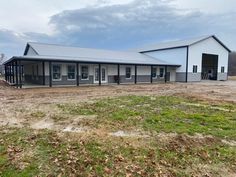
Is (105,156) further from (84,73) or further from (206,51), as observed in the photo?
(206,51)

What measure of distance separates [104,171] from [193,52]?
99.2 ft

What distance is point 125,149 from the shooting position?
4871mm

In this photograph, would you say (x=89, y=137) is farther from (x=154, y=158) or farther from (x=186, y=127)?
(x=186, y=127)

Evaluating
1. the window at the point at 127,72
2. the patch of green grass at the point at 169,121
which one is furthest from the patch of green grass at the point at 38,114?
the window at the point at 127,72

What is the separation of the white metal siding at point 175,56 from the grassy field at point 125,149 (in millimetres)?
25103

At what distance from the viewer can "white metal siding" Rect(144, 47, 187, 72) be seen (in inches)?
1238

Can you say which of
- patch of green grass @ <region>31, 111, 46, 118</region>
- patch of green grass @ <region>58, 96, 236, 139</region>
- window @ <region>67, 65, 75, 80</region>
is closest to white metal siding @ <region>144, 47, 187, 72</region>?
window @ <region>67, 65, 75, 80</region>

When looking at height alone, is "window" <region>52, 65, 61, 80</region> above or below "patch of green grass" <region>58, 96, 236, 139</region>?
above

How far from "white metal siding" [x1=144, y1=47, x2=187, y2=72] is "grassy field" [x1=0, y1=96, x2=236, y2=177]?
25.1m

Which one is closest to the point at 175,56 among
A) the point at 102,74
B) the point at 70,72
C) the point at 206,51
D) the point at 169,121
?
the point at 206,51

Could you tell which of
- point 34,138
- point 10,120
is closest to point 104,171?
point 34,138

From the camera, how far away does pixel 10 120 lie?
739cm

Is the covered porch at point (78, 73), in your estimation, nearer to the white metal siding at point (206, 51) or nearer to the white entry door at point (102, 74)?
the white entry door at point (102, 74)

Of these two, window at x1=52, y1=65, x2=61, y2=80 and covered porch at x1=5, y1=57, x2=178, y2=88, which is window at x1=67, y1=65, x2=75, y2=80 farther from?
window at x1=52, y1=65, x2=61, y2=80
